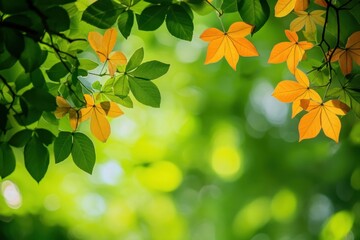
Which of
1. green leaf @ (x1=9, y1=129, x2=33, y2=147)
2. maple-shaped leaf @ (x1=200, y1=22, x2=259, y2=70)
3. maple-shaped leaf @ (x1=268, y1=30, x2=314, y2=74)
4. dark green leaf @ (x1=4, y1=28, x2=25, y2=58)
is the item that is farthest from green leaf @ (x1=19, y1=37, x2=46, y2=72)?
maple-shaped leaf @ (x1=268, y1=30, x2=314, y2=74)

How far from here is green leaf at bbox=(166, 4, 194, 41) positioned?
60cm

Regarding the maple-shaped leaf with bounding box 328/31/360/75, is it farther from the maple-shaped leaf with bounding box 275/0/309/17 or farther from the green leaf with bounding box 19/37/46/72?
the green leaf with bounding box 19/37/46/72

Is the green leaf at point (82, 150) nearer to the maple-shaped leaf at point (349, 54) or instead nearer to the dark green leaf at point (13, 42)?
the dark green leaf at point (13, 42)

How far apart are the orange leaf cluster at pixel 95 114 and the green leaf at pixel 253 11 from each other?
0.22 m

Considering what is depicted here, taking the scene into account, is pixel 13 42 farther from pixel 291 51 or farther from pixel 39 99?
pixel 291 51

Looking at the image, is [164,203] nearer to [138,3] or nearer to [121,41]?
[121,41]

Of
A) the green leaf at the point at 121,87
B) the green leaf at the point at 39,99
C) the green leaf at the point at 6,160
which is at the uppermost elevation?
the green leaf at the point at 39,99

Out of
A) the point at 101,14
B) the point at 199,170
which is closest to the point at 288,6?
the point at 101,14

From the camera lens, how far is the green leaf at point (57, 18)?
21.7 inches

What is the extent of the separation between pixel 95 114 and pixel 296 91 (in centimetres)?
30

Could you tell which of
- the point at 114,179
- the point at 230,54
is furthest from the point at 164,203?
the point at 230,54

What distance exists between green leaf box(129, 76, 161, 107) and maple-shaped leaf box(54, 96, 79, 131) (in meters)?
0.09

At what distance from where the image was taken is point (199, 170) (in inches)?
143

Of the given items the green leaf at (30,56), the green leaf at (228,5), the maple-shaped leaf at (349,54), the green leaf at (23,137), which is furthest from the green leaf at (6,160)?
the maple-shaped leaf at (349,54)
